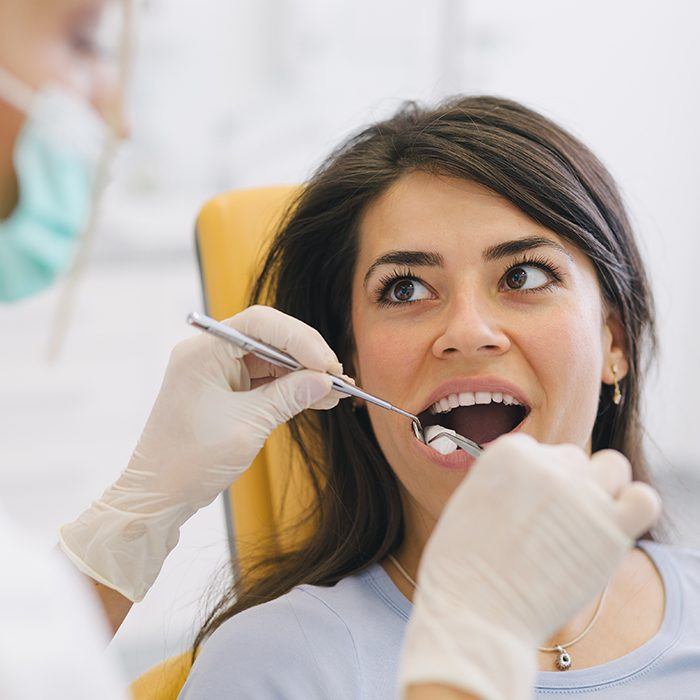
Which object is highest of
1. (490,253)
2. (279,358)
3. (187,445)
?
(490,253)

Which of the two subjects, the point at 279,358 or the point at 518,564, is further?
the point at 279,358

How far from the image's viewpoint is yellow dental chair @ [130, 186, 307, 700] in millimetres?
1640

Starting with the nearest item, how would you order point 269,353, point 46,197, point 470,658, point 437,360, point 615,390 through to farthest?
point 470,658
point 269,353
point 437,360
point 615,390
point 46,197

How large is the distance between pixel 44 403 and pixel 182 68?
1.16 meters

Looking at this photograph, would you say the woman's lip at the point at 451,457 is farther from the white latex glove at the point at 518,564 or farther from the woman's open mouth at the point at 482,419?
the white latex glove at the point at 518,564

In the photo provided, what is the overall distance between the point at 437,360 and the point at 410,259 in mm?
144

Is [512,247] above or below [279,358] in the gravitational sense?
above

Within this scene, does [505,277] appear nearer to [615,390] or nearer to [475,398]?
[475,398]

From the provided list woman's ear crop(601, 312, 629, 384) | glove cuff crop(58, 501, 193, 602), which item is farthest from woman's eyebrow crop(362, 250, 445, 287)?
glove cuff crop(58, 501, 193, 602)

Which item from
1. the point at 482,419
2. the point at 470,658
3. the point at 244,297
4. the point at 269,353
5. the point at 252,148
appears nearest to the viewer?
the point at 470,658

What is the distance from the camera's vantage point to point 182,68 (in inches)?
124

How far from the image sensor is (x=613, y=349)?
4.84 feet

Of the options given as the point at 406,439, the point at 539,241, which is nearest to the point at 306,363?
the point at 406,439

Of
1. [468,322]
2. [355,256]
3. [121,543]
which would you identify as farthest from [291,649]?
[355,256]
